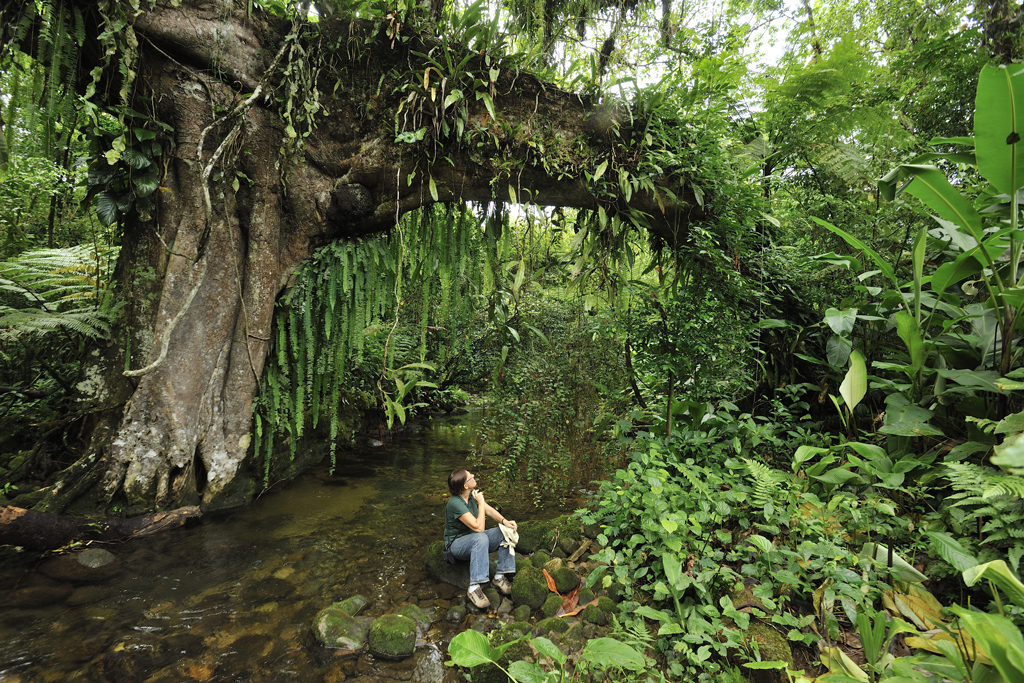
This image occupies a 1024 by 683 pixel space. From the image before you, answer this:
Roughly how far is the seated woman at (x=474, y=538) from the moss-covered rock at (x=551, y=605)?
1.14 ft

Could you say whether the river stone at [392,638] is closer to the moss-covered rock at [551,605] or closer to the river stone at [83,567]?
the moss-covered rock at [551,605]

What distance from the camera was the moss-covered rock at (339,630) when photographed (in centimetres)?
255

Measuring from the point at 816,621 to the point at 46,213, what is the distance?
30.2 ft

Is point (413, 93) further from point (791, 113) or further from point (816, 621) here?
point (816, 621)

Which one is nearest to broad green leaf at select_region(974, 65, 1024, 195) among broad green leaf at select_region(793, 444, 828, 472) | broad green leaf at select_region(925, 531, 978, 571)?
broad green leaf at select_region(793, 444, 828, 472)

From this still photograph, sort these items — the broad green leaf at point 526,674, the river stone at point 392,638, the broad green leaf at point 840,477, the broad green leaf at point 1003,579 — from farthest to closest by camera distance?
the river stone at point 392,638
the broad green leaf at point 840,477
the broad green leaf at point 526,674
the broad green leaf at point 1003,579

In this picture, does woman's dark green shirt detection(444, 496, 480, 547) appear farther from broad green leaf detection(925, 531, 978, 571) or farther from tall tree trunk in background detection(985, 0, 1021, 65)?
tall tree trunk in background detection(985, 0, 1021, 65)

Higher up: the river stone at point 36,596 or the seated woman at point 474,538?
the seated woman at point 474,538

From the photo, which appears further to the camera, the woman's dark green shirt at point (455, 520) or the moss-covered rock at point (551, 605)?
the woman's dark green shirt at point (455, 520)

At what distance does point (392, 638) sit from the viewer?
256 cm

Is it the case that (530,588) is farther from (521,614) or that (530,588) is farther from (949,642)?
(949,642)

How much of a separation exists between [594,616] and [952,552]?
176cm

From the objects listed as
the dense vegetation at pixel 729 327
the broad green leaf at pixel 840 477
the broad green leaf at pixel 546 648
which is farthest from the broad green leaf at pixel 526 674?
the broad green leaf at pixel 840 477

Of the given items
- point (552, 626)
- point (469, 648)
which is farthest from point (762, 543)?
point (469, 648)
